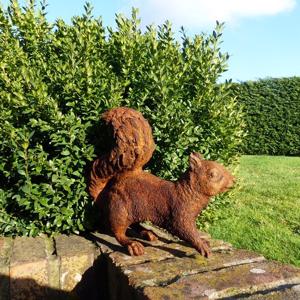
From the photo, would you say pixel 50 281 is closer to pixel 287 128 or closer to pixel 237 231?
pixel 237 231

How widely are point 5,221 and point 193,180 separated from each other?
4.71ft

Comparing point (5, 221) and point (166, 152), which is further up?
point (166, 152)

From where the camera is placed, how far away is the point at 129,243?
2729 millimetres

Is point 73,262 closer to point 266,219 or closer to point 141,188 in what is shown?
point 141,188

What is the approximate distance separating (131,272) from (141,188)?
23.0 inches

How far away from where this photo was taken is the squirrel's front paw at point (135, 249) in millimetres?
2659

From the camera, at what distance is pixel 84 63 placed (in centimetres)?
328

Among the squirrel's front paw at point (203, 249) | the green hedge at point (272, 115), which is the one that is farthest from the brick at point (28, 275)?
the green hedge at point (272, 115)

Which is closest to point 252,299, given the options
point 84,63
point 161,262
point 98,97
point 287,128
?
point 161,262

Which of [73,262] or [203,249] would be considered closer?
[203,249]

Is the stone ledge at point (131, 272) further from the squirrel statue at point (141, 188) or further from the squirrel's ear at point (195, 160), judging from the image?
the squirrel's ear at point (195, 160)

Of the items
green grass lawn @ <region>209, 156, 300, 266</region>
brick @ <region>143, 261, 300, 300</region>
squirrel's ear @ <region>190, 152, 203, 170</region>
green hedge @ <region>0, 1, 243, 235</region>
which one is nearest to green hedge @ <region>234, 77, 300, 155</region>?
green grass lawn @ <region>209, 156, 300, 266</region>

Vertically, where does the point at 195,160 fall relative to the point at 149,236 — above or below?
above

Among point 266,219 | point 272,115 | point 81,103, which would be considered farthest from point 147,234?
point 272,115
